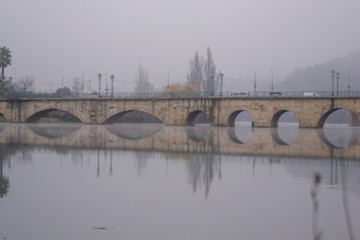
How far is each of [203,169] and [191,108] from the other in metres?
36.8

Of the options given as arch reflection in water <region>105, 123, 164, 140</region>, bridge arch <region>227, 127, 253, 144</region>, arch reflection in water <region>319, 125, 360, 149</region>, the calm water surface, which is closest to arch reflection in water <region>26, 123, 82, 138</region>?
arch reflection in water <region>105, 123, 164, 140</region>

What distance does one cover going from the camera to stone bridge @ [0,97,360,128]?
43.5 metres

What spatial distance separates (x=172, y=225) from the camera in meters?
6.73

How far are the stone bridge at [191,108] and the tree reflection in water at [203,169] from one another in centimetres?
2956

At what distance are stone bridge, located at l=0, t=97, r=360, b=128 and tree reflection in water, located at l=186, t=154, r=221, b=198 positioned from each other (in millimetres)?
29564

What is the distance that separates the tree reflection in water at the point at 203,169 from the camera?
34.0ft

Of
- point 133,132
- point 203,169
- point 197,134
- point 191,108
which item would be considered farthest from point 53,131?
point 203,169

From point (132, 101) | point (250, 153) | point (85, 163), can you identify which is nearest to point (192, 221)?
point (85, 163)

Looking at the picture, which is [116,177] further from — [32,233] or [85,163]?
[32,233]

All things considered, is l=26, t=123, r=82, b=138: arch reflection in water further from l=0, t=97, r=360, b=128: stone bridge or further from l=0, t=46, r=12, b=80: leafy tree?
l=0, t=46, r=12, b=80: leafy tree

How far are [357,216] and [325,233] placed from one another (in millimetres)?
1306

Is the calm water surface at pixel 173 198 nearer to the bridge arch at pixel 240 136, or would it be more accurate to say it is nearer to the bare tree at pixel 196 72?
the bridge arch at pixel 240 136

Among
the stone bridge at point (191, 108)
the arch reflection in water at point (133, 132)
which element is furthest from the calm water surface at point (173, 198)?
the stone bridge at point (191, 108)

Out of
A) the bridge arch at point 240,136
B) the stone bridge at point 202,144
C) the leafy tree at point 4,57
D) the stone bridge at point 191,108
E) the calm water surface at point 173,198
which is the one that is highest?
the leafy tree at point 4,57
